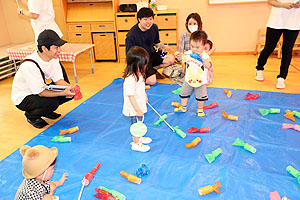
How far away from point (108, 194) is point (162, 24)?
4.06m

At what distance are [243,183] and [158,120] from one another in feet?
4.05

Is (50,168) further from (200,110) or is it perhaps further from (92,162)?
(200,110)

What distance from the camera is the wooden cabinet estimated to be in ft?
16.9

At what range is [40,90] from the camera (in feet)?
9.05

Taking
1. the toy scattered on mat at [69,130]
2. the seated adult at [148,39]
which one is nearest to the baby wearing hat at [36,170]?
the toy scattered on mat at [69,130]

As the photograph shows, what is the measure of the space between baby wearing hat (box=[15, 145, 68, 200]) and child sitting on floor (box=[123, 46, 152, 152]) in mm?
853

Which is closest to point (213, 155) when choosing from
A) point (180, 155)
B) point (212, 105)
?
point (180, 155)

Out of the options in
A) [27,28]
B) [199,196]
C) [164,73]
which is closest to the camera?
[199,196]

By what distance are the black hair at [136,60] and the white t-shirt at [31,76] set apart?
43.7 inches

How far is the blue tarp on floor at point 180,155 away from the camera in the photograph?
1963mm

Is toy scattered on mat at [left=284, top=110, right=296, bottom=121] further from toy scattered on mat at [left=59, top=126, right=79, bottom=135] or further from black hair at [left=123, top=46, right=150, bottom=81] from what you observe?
toy scattered on mat at [left=59, top=126, right=79, bottom=135]

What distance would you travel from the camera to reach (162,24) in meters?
5.21

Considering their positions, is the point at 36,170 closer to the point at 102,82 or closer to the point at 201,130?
the point at 201,130

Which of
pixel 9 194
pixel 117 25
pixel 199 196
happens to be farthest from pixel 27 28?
pixel 199 196
